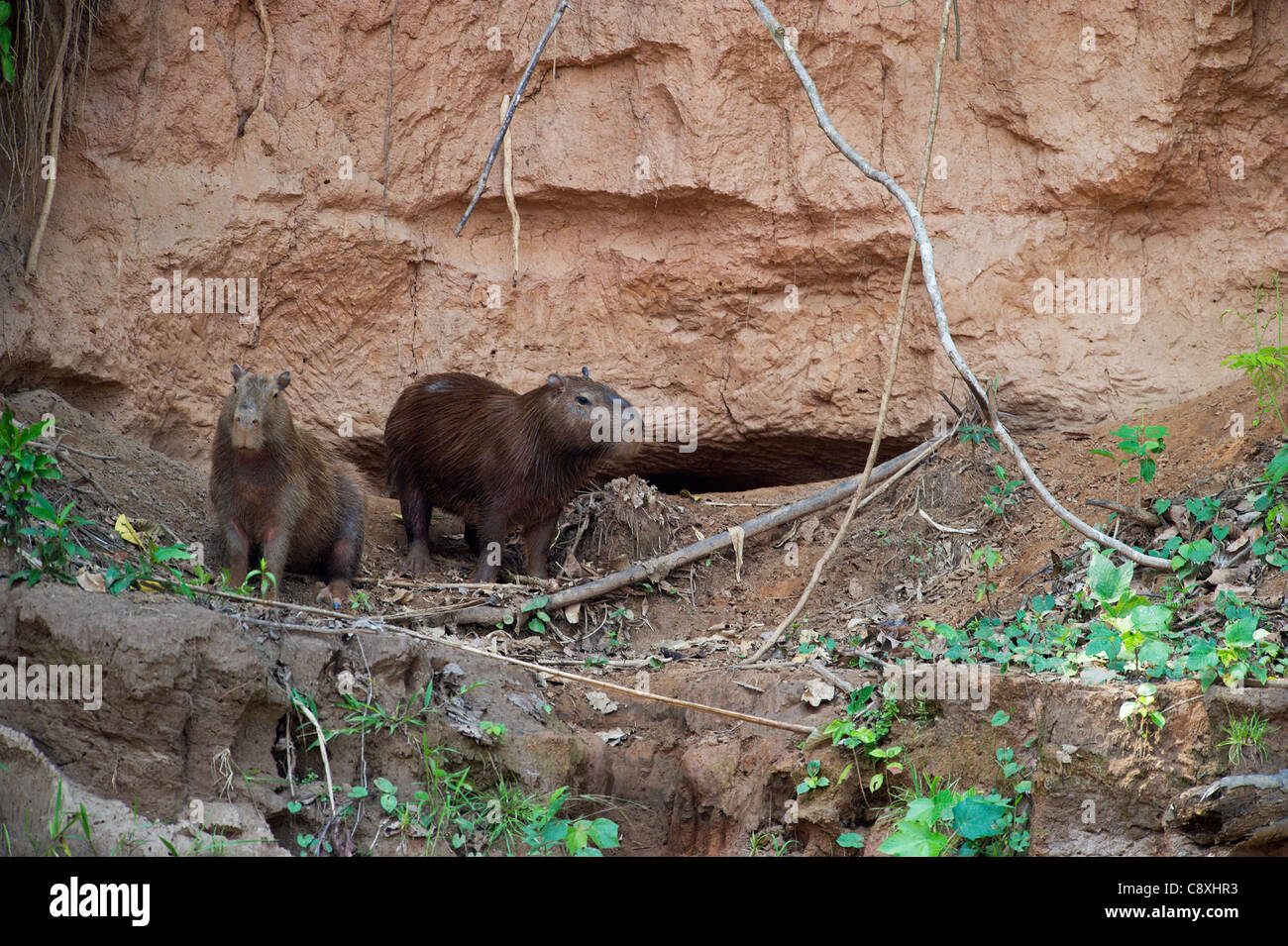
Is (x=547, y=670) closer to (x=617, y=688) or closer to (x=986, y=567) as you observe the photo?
(x=617, y=688)

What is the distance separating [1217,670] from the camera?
14.8 feet

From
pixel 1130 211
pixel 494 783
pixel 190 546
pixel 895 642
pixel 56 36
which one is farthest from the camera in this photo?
pixel 1130 211

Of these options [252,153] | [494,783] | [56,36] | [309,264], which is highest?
[56,36]

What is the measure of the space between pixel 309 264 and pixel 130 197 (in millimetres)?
1155

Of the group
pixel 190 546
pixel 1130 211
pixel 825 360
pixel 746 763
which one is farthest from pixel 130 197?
pixel 1130 211

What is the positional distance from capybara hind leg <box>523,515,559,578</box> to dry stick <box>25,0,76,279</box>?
133 inches

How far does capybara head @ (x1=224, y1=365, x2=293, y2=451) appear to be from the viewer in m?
6.04

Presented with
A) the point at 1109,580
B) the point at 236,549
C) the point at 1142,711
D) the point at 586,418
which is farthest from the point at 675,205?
the point at 1142,711

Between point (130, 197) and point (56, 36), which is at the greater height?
point (56, 36)

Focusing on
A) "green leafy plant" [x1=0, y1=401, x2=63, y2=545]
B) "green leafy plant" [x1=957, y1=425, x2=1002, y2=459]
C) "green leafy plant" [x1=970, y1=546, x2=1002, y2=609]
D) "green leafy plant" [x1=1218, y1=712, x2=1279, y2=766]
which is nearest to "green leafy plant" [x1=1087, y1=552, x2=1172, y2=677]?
"green leafy plant" [x1=1218, y1=712, x2=1279, y2=766]

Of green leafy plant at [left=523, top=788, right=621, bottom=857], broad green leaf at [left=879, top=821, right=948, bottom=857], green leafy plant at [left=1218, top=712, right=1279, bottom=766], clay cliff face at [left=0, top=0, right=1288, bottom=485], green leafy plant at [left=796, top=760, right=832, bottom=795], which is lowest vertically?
green leafy plant at [left=523, top=788, right=621, bottom=857]

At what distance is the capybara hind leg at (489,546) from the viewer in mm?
7309

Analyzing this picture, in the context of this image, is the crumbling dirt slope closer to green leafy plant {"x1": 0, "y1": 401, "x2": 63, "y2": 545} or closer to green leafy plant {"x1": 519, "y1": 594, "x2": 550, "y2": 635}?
green leafy plant {"x1": 519, "y1": 594, "x2": 550, "y2": 635}

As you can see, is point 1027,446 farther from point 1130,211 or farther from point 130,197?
point 130,197
